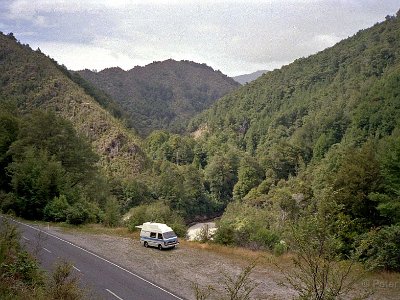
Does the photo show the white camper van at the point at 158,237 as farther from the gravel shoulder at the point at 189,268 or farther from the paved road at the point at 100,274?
the paved road at the point at 100,274

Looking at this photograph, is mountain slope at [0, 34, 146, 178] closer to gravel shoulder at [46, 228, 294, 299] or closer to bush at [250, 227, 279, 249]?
gravel shoulder at [46, 228, 294, 299]

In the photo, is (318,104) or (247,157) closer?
(247,157)

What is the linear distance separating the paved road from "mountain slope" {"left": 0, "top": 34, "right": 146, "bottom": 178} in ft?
174

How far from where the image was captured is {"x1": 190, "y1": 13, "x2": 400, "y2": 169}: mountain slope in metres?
92.2

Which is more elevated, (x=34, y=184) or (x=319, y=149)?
(x=319, y=149)

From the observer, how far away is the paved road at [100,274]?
15763 mm

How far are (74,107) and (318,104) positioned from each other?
8330cm

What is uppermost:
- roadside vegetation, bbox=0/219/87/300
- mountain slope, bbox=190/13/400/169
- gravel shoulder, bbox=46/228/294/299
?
mountain slope, bbox=190/13/400/169

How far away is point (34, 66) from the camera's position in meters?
91.9

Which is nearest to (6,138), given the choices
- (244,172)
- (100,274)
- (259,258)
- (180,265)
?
(100,274)

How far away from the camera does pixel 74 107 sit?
84.6 m

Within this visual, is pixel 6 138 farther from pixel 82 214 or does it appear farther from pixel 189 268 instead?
pixel 189 268

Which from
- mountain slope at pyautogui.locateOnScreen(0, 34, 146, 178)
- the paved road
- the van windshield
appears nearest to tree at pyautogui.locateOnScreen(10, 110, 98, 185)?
the paved road

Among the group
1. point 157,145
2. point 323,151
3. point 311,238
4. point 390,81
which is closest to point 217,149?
point 157,145
